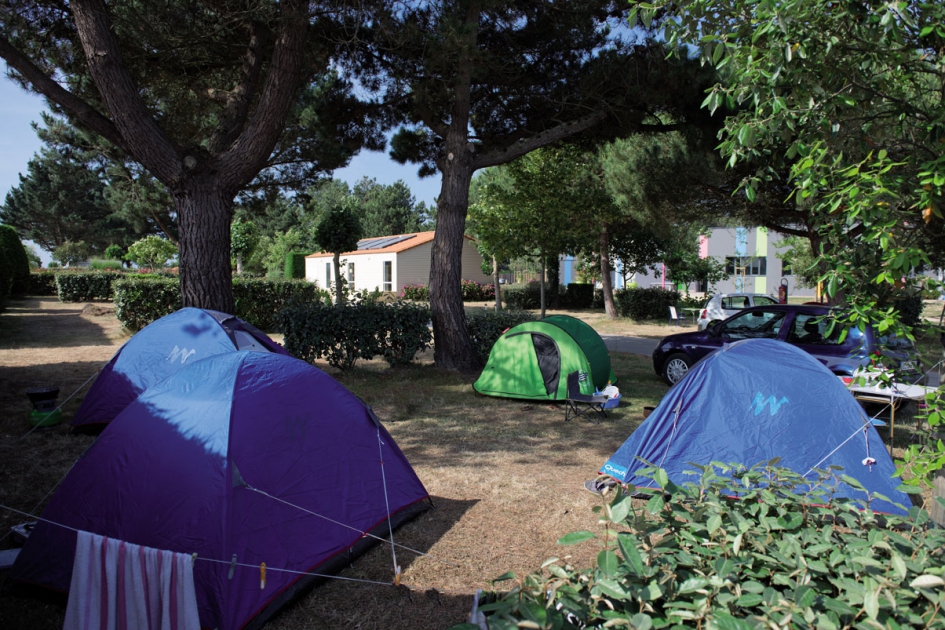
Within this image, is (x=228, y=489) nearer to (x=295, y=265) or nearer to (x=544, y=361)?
(x=544, y=361)

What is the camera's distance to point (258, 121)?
8.45 metres

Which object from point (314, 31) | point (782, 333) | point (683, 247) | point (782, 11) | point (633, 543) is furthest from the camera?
point (683, 247)

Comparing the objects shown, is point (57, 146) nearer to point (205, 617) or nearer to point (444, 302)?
point (444, 302)

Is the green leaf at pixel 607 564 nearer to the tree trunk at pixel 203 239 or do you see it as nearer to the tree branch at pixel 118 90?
the tree trunk at pixel 203 239

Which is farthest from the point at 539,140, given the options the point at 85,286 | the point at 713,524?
the point at 85,286

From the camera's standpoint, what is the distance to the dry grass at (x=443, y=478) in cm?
356

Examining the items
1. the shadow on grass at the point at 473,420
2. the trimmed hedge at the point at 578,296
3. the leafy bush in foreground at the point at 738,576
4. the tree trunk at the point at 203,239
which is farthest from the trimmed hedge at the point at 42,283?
the leafy bush in foreground at the point at 738,576

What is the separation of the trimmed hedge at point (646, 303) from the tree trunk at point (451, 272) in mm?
13461

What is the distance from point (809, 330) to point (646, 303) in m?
14.8

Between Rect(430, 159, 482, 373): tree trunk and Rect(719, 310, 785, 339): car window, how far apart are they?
4210 mm

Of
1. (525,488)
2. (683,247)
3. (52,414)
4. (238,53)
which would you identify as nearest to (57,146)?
(238,53)

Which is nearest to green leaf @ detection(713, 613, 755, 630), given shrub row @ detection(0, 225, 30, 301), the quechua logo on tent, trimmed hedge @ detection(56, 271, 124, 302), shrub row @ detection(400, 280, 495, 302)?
the quechua logo on tent

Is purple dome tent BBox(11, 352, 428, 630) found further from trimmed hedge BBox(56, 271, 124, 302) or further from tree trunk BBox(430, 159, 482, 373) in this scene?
trimmed hedge BBox(56, 271, 124, 302)

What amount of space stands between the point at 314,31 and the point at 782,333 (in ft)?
27.5
